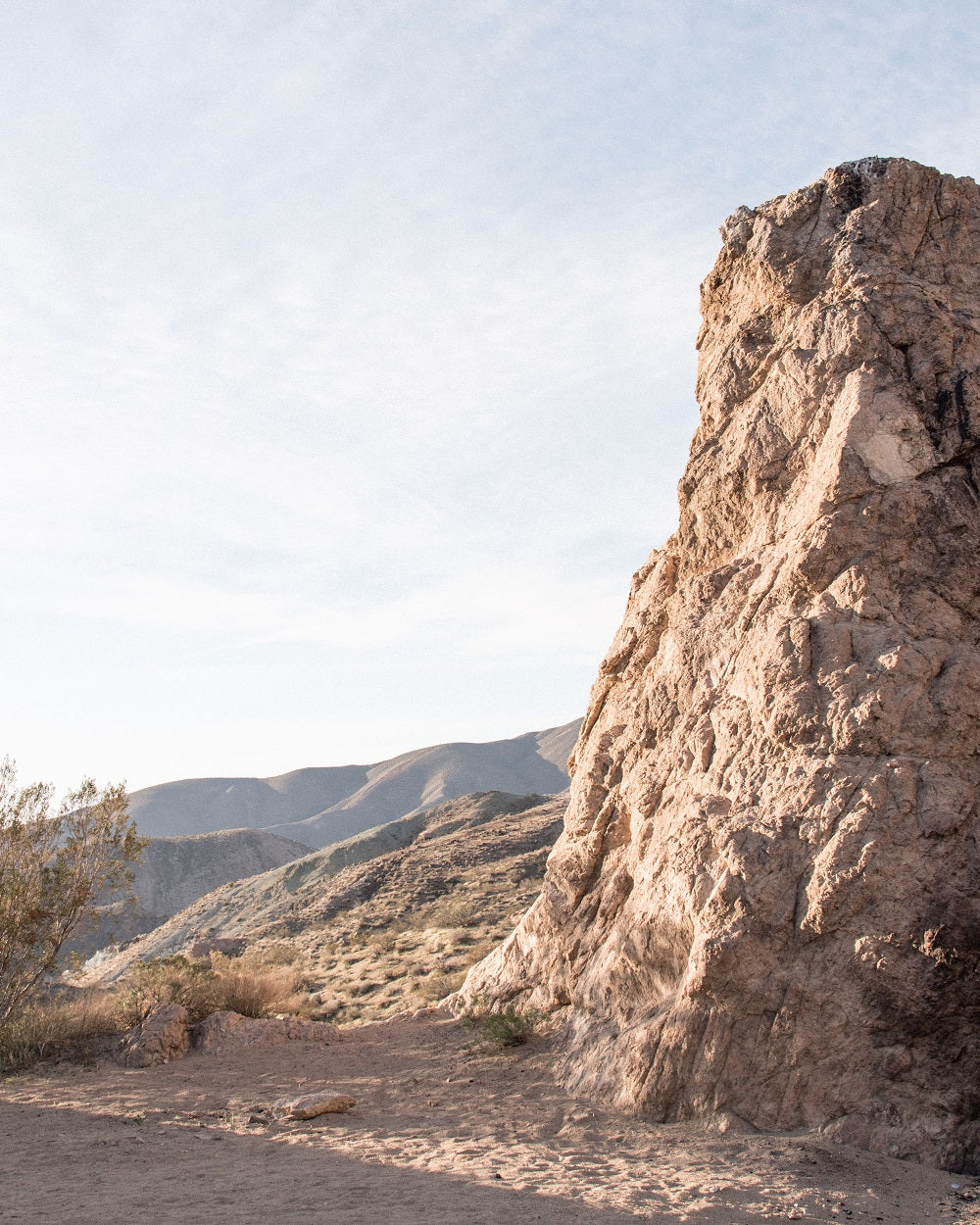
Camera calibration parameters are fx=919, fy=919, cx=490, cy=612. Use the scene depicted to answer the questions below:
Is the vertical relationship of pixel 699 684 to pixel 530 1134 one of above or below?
above

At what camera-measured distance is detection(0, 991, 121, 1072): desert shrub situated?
38.8 ft

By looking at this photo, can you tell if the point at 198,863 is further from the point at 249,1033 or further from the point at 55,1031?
the point at 249,1033

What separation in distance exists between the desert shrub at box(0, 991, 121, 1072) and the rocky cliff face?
5.38 metres

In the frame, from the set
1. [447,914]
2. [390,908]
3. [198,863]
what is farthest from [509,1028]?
[198,863]

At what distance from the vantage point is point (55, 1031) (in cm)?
1242

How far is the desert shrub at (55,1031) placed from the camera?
11.8 meters

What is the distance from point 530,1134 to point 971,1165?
348 cm

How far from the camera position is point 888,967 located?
741 centimetres

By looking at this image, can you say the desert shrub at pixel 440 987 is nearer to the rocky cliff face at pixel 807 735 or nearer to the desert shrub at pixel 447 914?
the rocky cliff face at pixel 807 735

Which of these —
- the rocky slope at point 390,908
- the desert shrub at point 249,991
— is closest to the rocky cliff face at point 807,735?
the desert shrub at point 249,991

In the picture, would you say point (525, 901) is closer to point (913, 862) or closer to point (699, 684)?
point (699, 684)

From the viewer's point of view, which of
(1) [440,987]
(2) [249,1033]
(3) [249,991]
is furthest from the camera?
(1) [440,987]

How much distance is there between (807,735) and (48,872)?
10.1 m

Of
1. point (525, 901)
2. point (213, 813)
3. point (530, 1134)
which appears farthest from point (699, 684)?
point (213, 813)
